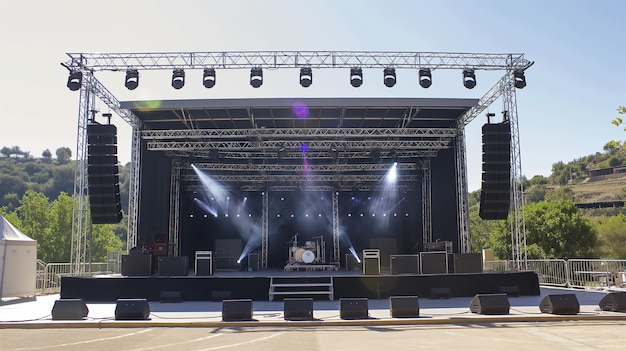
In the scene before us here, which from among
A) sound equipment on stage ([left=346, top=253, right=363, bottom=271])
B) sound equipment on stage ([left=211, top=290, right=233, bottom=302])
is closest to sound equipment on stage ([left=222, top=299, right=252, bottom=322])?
sound equipment on stage ([left=211, top=290, right=233, bottom=302])

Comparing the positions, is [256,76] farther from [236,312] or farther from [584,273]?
[584,273]

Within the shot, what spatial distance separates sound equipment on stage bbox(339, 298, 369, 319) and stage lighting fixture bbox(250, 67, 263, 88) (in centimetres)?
877

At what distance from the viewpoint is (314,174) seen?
28.7 meters

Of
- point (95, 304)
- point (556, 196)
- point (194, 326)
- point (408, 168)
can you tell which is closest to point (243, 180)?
point (408, 168)

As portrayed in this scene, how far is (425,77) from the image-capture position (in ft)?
61.8

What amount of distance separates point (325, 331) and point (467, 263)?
8507 mm

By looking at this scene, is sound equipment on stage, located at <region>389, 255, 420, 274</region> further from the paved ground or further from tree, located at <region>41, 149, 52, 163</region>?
tree, located at <region>41, 149, 52, 163</region>

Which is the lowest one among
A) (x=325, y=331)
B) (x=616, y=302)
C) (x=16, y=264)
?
(x=325, y=331)

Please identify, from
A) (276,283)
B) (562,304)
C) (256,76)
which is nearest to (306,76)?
(256,76)

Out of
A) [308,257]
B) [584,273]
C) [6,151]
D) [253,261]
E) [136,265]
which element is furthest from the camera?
[6,151]

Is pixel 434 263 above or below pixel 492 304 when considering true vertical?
above

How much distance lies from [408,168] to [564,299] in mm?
15085

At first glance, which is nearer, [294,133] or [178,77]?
[178,77]

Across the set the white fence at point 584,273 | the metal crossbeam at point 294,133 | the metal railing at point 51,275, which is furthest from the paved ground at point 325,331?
the metal crossbeam at point 294,133
